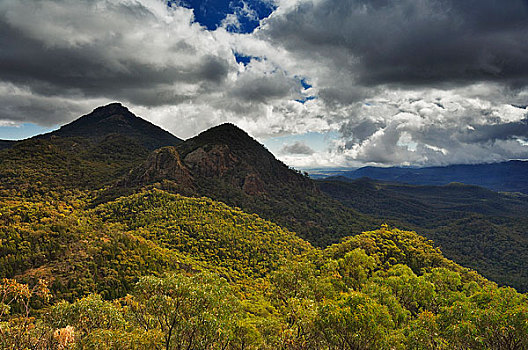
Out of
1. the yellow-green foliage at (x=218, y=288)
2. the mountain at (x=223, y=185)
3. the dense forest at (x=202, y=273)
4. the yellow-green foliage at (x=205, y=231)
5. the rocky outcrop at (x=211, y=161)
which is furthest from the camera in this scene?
the rocky outcrop at (x=211, y=161)

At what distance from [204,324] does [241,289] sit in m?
61.2

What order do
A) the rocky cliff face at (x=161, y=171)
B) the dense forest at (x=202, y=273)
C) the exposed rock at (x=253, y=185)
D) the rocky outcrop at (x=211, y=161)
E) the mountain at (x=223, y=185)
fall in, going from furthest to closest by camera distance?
1. the exposed rock at (x=253, y=185)
2. the rocky outcrop at (x=211, y=161)
3. the mountain at (x=223, y=185)
4. the rocky cliff face at (x=161, y=171)
5. the dense forest at (x=202, y=273)

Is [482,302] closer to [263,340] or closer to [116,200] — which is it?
[263,340]

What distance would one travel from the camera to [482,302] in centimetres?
2514

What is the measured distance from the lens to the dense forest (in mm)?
19281

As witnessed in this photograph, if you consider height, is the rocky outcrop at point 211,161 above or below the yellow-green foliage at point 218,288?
above

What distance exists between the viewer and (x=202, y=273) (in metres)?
26.9

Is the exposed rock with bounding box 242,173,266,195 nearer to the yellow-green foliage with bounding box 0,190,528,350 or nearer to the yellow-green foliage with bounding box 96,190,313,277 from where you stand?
the yellow-green foliage with bounding box 0,190,528,350

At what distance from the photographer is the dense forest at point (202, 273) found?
1928 cm

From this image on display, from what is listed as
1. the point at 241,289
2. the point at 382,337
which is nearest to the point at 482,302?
the point at 382,337

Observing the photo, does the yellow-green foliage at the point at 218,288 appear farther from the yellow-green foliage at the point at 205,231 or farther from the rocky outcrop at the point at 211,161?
the rocky outcrop at the point at 211,161

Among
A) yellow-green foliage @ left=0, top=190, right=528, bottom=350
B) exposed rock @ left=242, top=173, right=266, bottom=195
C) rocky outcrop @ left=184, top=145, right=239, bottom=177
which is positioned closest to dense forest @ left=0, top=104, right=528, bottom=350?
yellow-green foliage @ left=0, top=190, right=528, bottom=350

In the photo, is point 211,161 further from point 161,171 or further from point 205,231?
point 205,231

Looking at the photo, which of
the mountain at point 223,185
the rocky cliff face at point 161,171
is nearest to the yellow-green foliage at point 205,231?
the mountain at point 223,185
